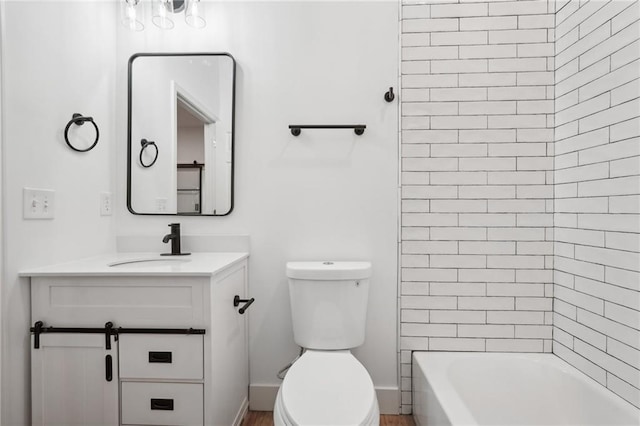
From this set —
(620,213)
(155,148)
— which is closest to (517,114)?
(620,213)

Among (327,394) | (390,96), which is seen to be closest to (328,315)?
(327,394)

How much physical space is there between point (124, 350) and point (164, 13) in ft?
4.81

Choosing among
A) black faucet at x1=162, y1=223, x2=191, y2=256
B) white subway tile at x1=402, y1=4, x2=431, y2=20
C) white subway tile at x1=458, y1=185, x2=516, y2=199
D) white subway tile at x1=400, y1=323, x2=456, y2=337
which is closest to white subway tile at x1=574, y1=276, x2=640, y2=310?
white subway tile at x1=458, y1=185, x2=516, y2=199

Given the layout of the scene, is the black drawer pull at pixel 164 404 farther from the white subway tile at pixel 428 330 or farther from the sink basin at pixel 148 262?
the white subway tile at pixel 428 330

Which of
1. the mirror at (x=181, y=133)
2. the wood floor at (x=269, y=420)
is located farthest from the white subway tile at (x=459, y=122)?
the wood floor at (x=269, y=420)

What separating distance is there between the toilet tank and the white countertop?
1.11 feet

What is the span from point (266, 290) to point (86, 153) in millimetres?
1051

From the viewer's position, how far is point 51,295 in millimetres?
1323

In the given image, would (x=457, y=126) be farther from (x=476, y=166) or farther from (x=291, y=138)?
(x=291, y=138)

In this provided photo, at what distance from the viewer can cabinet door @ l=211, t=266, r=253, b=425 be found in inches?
53.4

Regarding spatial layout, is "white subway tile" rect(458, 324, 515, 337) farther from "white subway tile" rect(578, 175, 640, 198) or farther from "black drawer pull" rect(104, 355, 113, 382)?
"black drawer pull" rect(104, 355, 113, 382)

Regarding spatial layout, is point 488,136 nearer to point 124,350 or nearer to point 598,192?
point 598,192

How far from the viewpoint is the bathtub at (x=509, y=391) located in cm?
140

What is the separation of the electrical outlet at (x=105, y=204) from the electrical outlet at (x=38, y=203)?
12.2 inches
